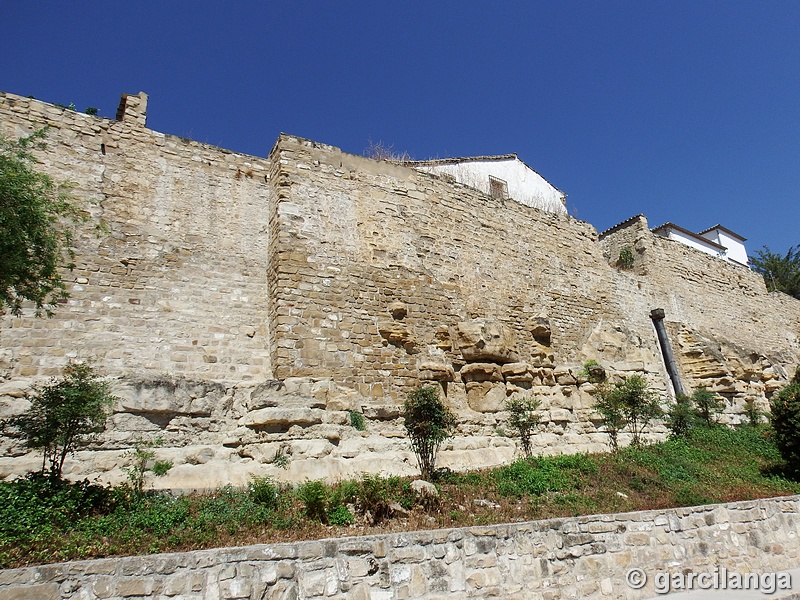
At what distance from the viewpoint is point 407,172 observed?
1392 centimetres

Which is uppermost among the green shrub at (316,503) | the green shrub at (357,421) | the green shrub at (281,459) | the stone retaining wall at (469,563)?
the green shrub at (357,421)

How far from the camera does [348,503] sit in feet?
25.7

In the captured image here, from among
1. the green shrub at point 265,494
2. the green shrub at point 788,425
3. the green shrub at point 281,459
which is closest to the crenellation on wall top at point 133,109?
the green shrub at point 281,459

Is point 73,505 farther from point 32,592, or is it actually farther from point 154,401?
point 154,401

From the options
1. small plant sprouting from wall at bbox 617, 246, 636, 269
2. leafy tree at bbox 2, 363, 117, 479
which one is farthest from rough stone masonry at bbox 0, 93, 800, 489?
small plant sprouting from wall at bbox 617, 246, 636, 269

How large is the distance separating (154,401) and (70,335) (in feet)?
6.43

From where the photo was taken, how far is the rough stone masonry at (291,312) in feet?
29.6

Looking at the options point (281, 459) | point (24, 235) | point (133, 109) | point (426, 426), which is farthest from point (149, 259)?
point (426, 426)

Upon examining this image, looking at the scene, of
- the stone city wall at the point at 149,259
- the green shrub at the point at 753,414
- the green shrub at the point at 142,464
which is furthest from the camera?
the green shrub at the point at 753,414

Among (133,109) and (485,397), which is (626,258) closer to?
(485,397)

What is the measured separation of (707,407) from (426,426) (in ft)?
36.4

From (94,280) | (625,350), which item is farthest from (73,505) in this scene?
(625,350)

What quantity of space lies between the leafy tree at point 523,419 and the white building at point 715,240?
62.5 ft

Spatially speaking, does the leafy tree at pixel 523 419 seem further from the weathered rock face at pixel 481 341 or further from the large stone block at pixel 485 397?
the weathered rock face at pixel 481 341
